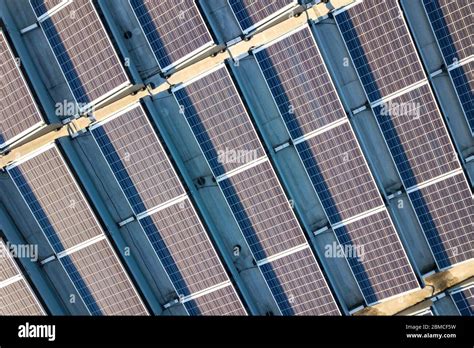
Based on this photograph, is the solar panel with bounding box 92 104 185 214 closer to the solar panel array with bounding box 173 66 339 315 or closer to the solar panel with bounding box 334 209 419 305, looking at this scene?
the solar panel array with bounding box 173 66 339 315

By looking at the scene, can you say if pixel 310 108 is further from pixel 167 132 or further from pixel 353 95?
pixel 167 132

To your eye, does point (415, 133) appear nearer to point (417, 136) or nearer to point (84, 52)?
point (417, 136)

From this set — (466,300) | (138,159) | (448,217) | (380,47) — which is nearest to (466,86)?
(380,47)

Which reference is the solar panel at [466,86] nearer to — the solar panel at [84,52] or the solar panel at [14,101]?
the solar panel at [84,52]

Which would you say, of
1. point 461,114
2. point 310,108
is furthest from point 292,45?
point 461,114

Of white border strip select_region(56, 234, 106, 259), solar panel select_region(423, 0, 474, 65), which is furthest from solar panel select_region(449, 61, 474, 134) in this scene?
white border strip select_region(56, 234, 106, 259)
